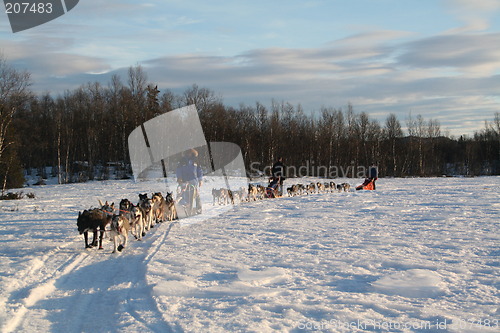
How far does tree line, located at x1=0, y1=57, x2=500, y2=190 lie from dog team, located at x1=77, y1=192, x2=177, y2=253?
26.8 metres

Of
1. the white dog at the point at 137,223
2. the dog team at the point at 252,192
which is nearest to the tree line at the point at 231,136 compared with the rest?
the dog team at the point at 252,192

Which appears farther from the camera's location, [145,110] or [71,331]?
[145,110]

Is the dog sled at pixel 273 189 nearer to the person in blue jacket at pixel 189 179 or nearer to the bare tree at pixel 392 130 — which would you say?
the person in blue jacket at pixel 189 179

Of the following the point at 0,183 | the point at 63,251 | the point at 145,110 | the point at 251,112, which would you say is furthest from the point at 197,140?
the point at 63,251

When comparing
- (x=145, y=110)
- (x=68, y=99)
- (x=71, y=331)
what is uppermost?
(x=68, y=99)

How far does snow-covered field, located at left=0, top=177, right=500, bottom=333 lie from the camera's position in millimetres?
3463

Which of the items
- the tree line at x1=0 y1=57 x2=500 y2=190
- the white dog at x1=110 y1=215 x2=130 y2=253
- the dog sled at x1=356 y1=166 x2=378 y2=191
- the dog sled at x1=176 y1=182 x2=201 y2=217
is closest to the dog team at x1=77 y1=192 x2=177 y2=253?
the white dog at x1=110 y1=215 x2=130 y2=253

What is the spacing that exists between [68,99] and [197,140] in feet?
86.5

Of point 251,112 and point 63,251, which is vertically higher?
point 251,112

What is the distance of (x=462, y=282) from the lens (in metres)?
4.32

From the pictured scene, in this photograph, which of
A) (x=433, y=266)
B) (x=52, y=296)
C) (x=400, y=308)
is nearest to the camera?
(x=400, y=308)

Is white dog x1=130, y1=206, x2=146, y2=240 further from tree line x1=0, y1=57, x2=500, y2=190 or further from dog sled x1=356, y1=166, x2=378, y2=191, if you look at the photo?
tree line x1=0, y1=57, x2=500, y2=190

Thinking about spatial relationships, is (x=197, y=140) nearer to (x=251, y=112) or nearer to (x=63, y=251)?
(x=251, y=112)

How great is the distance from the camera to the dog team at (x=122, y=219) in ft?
21.4
